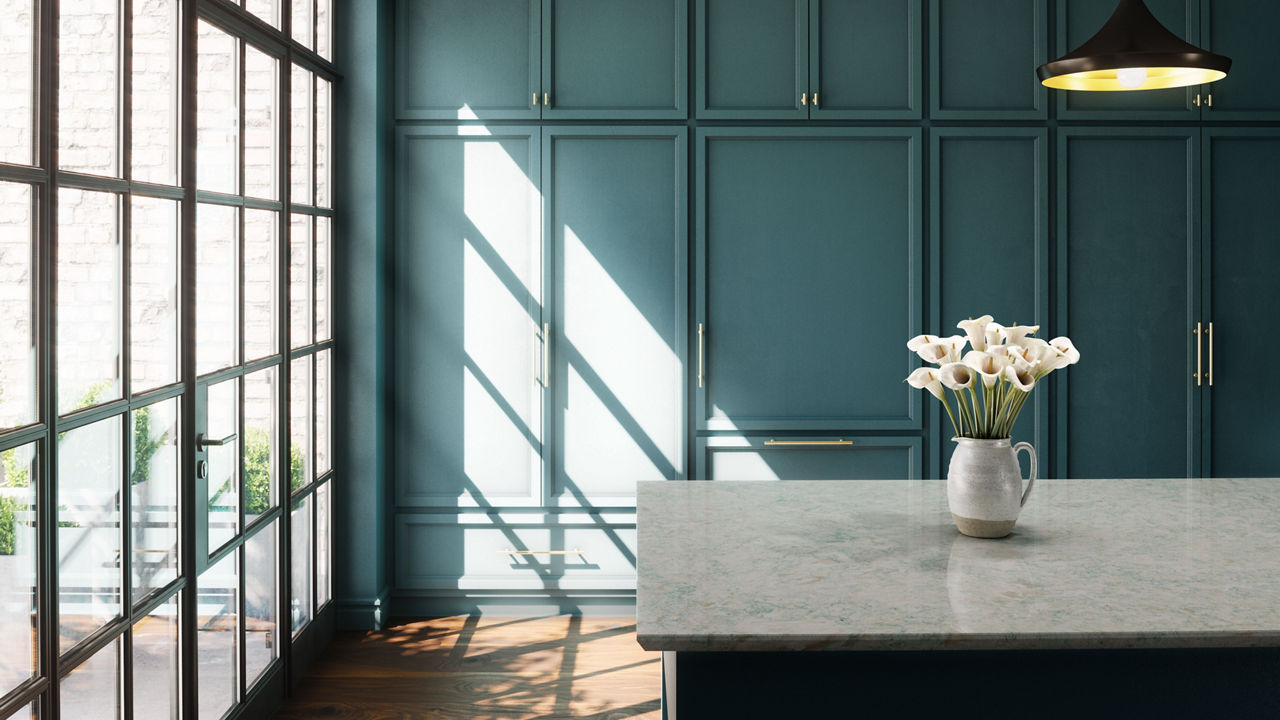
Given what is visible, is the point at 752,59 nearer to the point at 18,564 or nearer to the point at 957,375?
the point at 957,375

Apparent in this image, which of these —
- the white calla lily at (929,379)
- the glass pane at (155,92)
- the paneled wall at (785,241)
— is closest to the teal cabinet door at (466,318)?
the paneled wall at (785,241)

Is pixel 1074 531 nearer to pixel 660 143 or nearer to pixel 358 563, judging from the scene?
pixel 660 143

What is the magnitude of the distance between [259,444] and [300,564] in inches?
23.7

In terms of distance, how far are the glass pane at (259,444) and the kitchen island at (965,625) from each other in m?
1.48

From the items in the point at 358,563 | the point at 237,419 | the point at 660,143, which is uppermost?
the point at 660,143

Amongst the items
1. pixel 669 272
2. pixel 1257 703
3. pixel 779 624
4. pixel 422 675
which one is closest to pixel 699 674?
pixel 779 624

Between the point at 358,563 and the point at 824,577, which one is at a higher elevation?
the point at 824,577

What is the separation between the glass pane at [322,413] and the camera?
11.1ft

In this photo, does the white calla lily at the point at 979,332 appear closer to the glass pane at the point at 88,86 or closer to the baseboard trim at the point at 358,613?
the glass pane at the point at 88,86

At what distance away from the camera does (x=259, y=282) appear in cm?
282

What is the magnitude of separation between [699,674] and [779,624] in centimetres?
15

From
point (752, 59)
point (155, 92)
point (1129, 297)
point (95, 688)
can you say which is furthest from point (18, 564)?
point (1129, 297)

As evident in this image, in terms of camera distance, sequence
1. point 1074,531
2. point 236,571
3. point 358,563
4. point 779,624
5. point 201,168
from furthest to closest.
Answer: point 358,563 < point 236,571 < point 201,168 < point 1074,531 < point 779,624

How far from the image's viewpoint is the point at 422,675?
3.19 m
